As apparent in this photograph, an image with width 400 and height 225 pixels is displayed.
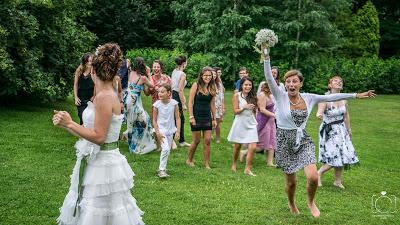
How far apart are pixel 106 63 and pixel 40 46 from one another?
12.6m

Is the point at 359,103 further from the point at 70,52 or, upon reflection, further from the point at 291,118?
the point at 291,118

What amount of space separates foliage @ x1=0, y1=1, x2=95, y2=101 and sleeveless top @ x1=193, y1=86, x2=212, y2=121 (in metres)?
6.37

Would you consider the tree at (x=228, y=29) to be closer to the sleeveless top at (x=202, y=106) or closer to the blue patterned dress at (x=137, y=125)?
the blue patterned dress at (x=137, y=125)

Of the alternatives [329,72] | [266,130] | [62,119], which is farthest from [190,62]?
[62,119]

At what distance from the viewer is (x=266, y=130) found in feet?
38.0

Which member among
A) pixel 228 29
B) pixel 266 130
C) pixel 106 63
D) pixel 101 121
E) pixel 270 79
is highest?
pixel 228 29

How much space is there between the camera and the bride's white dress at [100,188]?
473cm

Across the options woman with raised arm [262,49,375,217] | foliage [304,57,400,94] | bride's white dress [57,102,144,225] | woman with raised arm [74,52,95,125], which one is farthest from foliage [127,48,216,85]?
bride's white dress [57,102,144,225]

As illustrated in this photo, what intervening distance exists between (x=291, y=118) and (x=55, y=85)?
1079 centimetres

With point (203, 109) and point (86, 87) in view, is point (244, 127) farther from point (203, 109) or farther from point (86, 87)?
point (86, 87)

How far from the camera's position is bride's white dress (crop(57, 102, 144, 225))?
4734 mm

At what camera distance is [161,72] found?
467 inches

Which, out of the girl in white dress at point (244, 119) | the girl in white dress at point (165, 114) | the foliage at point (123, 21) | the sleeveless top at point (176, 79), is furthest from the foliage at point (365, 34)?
the girl in white dress at point (165, 114)

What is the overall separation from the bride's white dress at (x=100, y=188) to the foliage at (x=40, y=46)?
33.4 feet
